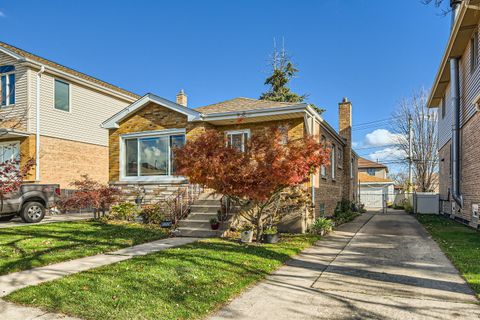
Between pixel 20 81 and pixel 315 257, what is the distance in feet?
51.9

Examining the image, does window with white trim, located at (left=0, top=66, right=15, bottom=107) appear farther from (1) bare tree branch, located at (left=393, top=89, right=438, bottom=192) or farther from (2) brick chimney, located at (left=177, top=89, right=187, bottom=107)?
(1) bare tree branch, located at (left=393, top=89, right=438, bottom=192)

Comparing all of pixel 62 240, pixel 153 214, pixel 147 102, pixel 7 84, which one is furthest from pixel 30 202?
pixel 7 84

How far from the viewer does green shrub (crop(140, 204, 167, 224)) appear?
12.5 metres

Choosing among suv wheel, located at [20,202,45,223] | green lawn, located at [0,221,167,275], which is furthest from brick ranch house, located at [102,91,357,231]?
suv wheel, located at [20,202,45,223]

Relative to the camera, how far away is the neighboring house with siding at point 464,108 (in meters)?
11.7

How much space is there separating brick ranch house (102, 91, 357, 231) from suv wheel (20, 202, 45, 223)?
2743mm

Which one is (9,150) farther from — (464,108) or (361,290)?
(464,108)

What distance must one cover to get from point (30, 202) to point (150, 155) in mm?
4515

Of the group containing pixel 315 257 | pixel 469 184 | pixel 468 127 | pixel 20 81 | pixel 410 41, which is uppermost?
pixel 410 41

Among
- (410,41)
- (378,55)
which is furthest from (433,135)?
(410,41)

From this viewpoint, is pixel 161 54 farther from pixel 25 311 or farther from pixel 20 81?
pixel 25 311

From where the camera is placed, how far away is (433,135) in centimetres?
2820

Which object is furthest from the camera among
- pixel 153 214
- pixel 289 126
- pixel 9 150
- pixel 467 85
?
pixel 9 150

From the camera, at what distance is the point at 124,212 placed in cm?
1294
